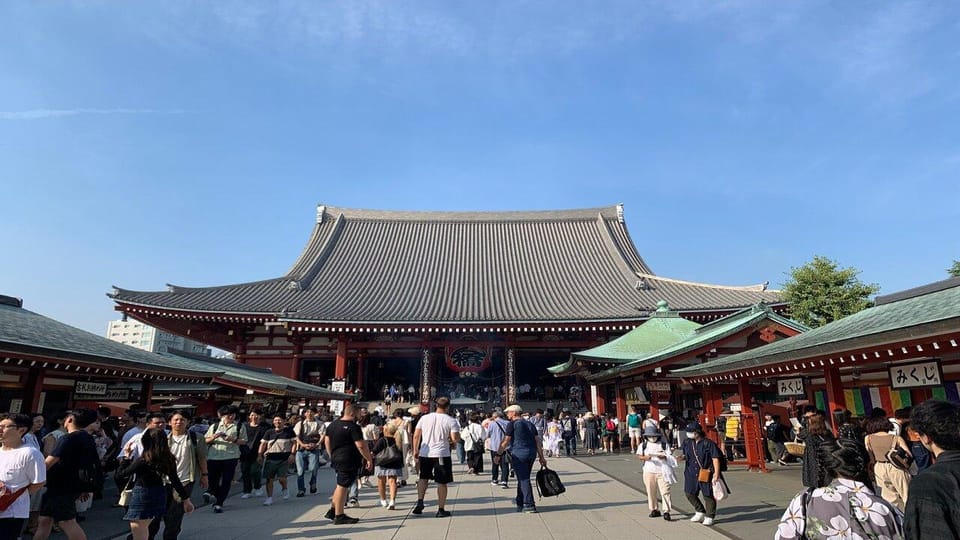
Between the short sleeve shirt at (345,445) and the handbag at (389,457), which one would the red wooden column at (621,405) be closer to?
the handbag at (389,457)

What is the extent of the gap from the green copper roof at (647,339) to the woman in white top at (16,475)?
15.2 metres

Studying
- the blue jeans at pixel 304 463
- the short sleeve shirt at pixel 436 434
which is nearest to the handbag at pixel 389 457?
→ the short sleeve shirt at pixel 436 434

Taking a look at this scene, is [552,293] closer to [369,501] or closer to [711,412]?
[711,412]

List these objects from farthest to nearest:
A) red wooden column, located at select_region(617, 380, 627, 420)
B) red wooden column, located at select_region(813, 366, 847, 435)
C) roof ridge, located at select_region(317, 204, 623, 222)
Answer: roof ridge, located at select_region(317, 204, 623, 222) < red wooden column, located at select_region(617, 380, 627, 420) < red wooden column, located at select_region(813, 366, 847, 435)

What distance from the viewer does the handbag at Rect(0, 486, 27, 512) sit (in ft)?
13.9

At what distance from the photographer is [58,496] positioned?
17.1ft

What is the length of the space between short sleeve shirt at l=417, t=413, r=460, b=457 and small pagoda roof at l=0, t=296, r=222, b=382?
227 inches

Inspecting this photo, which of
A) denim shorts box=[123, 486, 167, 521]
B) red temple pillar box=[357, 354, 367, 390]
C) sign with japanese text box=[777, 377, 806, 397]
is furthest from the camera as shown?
red temple pillar box=[357, 354, 367, 390]

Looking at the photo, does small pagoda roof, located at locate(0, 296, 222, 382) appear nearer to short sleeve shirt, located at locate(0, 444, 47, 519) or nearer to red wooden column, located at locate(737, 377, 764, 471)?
short sleeve shirt, located at locate(0, 444, 47, 519)

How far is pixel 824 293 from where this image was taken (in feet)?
92.8

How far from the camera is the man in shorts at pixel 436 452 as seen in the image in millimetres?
7641

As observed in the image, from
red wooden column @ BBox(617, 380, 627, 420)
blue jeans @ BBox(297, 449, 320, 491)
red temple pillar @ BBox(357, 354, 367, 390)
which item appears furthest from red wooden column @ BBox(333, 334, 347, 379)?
blue jeans @ BBox(297, 449, 320, 491)

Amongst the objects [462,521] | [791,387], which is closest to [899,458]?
[462,521]

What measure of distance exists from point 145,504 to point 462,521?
3.91 m
